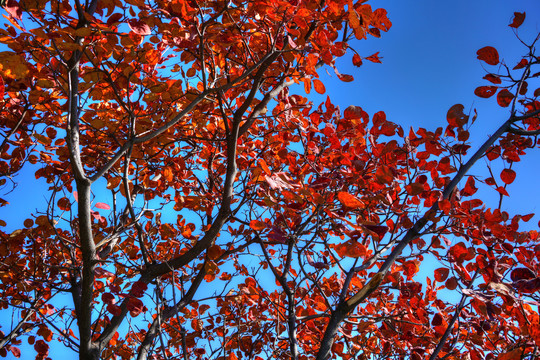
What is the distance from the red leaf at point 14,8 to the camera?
1.99 meters

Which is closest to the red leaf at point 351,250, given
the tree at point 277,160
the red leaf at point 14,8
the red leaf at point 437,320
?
the tree at point 277,160

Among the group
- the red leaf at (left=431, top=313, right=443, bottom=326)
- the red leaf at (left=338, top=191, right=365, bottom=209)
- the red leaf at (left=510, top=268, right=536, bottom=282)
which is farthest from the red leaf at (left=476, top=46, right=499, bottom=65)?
the red leaf at (left=431, top=313, right=443, bottom=326)

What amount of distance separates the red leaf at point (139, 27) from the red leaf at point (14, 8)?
2.21ft

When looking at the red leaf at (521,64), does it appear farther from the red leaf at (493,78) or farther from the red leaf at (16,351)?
the red leaf at (16,351)

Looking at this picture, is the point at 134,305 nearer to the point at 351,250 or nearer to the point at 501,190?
the point at 351,250

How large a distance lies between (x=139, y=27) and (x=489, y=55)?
2.37 metres

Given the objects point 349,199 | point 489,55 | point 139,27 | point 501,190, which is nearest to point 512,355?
point 501,190

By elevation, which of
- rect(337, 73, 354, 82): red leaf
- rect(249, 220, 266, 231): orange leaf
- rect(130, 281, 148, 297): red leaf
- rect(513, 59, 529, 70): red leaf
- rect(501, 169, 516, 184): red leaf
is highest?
rect(513, 59, 529, 70): red leaf

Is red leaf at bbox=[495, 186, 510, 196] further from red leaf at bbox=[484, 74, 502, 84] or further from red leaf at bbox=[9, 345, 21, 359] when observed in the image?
red leaf at bbox=[9, 345, 21, 359]

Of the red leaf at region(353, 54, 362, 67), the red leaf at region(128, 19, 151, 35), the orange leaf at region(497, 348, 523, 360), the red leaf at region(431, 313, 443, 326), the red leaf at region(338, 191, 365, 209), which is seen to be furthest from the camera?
the red leaf at region(431, 313, 443, 326)

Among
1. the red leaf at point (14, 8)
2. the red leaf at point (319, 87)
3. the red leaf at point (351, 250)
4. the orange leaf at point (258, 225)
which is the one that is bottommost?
the red leaf at point (351, 250)

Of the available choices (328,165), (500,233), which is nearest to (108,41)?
(328,165)

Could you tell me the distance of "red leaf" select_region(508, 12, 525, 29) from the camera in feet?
8.21

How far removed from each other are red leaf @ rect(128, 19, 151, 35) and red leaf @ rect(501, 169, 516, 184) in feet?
8.62
